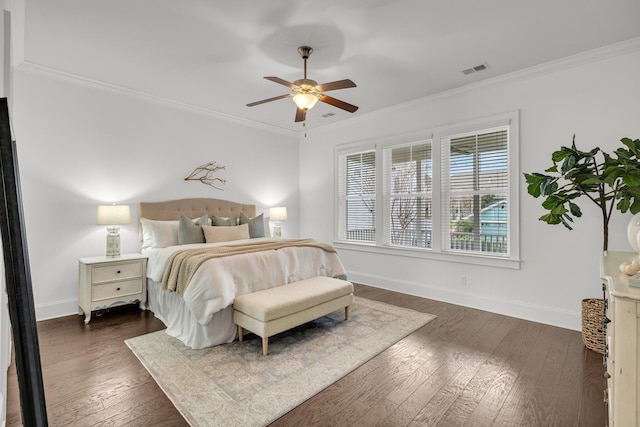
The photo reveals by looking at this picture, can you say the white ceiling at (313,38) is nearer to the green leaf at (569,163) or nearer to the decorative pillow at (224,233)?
the green leaf at (569,163)

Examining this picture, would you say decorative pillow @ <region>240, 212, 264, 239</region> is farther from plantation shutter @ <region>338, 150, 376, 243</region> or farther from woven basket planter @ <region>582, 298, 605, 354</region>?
woven basket planter @ <region>582, 298, 605, 354</region>

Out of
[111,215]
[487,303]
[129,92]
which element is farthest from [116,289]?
[487,303]

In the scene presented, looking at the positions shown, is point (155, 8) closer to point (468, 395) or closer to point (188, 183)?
point (188, 183)

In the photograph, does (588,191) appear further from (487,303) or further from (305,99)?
(305,99)

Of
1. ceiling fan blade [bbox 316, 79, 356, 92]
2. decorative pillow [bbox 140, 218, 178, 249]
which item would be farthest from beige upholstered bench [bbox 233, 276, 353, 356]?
ceiling fan blade [bbox 316, 79, 356, 92]

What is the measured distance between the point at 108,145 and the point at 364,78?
3298mm

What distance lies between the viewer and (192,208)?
4773 millimetres

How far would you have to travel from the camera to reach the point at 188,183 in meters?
4.79

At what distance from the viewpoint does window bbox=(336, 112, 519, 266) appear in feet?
12.5

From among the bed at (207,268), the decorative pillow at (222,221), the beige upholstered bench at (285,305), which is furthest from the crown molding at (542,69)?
the decorative pillow at (222,221)

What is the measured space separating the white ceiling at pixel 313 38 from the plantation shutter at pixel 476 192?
78cm

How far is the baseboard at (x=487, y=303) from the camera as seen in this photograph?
334cm

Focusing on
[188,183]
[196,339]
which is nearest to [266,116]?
[188,183]

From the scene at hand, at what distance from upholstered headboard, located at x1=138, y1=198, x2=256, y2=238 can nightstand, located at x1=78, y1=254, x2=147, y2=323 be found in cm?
74
